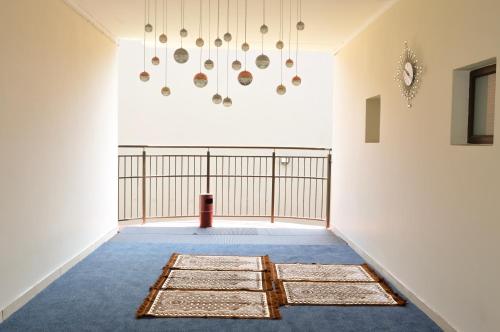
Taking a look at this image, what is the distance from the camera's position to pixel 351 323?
3451mm

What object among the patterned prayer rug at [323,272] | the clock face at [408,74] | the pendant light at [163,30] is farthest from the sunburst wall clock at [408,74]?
the pendant light at [163,30]

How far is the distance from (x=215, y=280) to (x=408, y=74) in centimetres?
243

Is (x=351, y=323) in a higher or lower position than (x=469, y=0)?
lower

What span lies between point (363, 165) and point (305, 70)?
18.2 ft

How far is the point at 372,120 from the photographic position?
5.40 metres

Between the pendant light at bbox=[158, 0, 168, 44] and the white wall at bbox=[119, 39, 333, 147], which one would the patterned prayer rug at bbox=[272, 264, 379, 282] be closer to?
the pendant light at bbox=[158, 0, 168, 44]

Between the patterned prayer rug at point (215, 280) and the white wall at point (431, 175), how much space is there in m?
1.21

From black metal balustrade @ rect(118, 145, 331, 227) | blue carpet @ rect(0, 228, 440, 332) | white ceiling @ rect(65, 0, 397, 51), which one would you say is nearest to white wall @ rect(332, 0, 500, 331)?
white ceiling @ rect(65, 0, 397, 51)

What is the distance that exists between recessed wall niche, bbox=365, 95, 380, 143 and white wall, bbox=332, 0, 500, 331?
76 mm

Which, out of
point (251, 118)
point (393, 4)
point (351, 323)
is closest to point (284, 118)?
point (251, 118)

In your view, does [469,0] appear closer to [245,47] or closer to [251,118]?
[245,47]

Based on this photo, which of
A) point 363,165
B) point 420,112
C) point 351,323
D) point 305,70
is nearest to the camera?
point 351,323

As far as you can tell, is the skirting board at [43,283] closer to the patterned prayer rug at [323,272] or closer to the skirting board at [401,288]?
the patterned prayer rug at [323,272]

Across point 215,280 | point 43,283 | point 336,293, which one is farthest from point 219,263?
point 43,283
